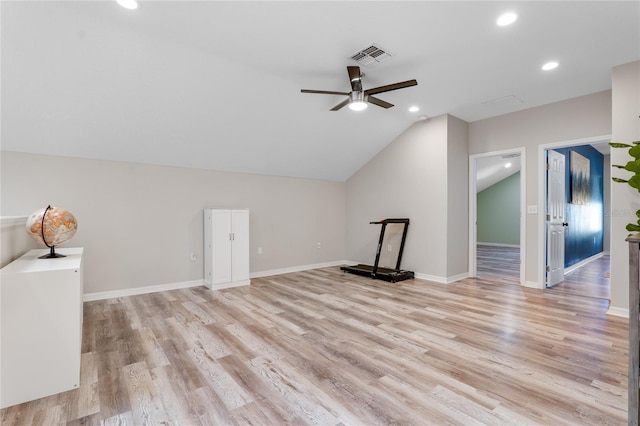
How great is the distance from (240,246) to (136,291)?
5.05 feet

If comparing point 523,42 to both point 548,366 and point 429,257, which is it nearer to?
point 548,366

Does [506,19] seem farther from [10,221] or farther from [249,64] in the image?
[10,221]

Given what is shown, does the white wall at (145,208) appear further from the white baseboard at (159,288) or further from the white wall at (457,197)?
the white wall at (457,197)

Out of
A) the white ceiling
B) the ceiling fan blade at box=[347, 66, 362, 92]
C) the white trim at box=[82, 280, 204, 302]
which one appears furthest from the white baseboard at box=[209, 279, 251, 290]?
the ceiling fan blade at box=[347, 66, 362, 92]

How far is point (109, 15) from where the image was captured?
2436mm

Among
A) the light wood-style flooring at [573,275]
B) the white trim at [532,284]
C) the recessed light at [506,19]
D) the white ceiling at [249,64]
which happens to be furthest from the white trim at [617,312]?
the recessed light at [506,19]

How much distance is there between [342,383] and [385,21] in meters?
2.88

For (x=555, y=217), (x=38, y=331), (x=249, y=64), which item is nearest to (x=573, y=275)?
(x=555, y=217)

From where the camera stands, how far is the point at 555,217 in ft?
15.3

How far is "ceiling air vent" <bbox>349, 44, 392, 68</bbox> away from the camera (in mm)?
2967

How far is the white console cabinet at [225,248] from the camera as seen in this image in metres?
4.44

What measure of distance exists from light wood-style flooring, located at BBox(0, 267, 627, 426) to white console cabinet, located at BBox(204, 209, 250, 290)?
751 mm

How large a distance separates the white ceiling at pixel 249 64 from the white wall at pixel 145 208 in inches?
10.5

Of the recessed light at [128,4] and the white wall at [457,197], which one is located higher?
the recessed light at [128,4]
